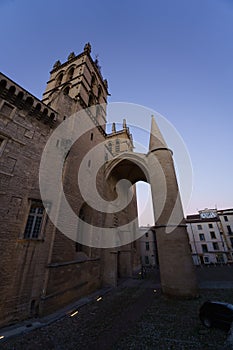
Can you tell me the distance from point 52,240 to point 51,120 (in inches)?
325

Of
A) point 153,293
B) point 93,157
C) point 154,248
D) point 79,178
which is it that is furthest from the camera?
point 154,248

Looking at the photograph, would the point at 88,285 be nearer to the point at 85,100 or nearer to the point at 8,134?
the point at 8,134

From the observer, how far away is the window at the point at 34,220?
834 cm

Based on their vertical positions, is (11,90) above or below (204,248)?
above

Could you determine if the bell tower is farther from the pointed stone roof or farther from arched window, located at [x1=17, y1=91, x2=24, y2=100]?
the pointed stone roof

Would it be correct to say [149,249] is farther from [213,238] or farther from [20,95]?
[20,95]

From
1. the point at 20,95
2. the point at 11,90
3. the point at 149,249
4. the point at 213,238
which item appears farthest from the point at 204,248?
the point at 11,90

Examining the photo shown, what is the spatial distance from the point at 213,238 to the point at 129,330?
31.8m

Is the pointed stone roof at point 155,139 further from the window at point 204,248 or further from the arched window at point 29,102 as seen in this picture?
the window at point 204,248

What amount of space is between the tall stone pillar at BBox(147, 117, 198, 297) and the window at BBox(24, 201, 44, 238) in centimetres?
826

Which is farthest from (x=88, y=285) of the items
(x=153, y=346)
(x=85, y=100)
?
(x=85, y=100)

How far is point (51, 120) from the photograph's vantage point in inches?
438

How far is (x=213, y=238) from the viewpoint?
30.7 meters

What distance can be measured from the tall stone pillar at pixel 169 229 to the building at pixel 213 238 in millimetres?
25281
